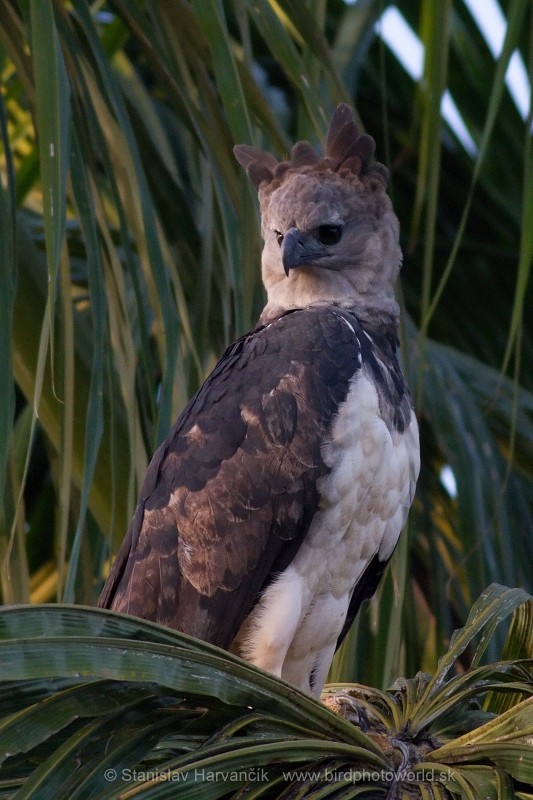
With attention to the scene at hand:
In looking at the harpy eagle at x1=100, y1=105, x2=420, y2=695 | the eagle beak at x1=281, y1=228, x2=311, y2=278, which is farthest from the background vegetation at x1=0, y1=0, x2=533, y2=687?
the eagle beak at x1=281, y1=228, x2=311, y2=278

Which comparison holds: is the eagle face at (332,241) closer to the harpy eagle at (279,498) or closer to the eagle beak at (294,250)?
the eagle beak at (294,250)

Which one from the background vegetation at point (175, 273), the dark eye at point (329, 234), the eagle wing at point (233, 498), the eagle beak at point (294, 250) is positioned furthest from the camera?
the dark eye at point (329, 234)

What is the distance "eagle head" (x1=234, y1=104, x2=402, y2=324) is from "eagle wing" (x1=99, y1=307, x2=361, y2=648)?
1.68 ft

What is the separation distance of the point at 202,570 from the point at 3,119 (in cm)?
118

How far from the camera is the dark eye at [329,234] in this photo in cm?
364

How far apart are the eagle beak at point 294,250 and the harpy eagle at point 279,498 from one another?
0.65 feet

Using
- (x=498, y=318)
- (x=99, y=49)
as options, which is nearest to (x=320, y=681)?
(x=99, y=49)

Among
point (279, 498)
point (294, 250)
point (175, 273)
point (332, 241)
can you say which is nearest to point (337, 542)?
point (279, 498)

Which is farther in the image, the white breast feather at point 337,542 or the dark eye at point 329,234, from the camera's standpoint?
the dark eye at point 329,234

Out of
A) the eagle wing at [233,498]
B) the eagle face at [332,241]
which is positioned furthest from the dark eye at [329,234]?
the eagle wing at [233,498]

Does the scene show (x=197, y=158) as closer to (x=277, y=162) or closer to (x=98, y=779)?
(x=277, y=162)

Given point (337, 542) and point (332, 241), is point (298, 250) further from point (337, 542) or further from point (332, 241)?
point (337, 542)

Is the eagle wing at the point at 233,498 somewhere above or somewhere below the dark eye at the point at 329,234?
below

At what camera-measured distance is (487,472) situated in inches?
157
